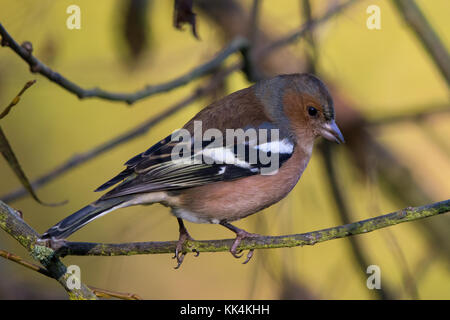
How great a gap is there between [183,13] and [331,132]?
129 cm

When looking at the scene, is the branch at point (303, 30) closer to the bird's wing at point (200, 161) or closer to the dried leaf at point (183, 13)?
the bird's wing at point (200, 161)

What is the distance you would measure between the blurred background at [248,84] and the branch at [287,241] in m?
0.94

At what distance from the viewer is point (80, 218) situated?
2654 mm

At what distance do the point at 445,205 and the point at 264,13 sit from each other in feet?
11.0

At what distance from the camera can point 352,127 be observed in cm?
438

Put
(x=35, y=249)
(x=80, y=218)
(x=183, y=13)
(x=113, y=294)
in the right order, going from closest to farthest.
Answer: (x=113, y=294)
(x=35, y=249)
(x=80, y=218)
(x=183, y=13)

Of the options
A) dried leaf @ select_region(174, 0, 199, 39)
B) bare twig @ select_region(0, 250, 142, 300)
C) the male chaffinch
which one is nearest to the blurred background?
the male chaffinch

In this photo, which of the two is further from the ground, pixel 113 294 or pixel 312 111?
pixel 312 111

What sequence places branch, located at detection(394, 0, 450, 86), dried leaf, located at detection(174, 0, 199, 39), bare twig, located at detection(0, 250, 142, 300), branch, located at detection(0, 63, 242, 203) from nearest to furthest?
bare twig, located at detection(0, 250, 142, 300), dried leaf, located at detection(174, 0, 199, 39), branch, located at detection(0, 63, 242, 203), branch, located at detection(394, 0, 450, 86)

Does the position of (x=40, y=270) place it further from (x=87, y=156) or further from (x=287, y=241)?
(x=87, y=156)

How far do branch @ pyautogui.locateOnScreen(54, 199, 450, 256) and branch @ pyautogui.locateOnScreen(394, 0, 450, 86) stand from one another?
158 cm

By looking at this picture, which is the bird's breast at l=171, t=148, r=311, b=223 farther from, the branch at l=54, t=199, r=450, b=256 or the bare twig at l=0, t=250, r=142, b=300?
the bare twig at l=0, t=250, r=142, b=300

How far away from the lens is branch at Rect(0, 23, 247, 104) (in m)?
2.56

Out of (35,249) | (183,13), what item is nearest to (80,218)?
(35,249)
